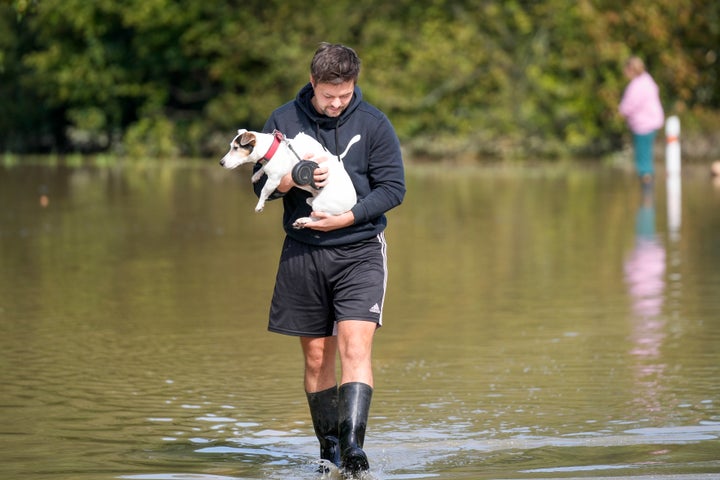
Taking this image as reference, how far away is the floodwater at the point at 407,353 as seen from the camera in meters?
6.53

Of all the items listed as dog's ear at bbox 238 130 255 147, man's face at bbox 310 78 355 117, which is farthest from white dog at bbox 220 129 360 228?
man's face at bbox 310 78 355 117

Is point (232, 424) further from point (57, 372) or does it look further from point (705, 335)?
point (705, 335)

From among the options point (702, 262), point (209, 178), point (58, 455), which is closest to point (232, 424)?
point (58, 455)

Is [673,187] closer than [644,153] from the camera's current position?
No

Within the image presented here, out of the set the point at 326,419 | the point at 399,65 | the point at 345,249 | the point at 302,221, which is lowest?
the point at 326,419

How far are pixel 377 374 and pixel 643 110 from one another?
16068 mm

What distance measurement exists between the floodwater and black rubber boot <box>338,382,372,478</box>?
0.75ft

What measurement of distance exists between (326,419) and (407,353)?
9.12 ft

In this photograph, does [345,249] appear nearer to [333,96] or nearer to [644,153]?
[333,96]

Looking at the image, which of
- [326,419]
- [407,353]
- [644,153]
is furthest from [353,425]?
[644,153]

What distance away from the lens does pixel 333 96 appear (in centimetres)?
589

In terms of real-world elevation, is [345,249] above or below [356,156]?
below

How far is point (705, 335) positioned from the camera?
9.58m

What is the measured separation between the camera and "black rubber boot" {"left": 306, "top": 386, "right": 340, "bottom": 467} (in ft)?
20.8
